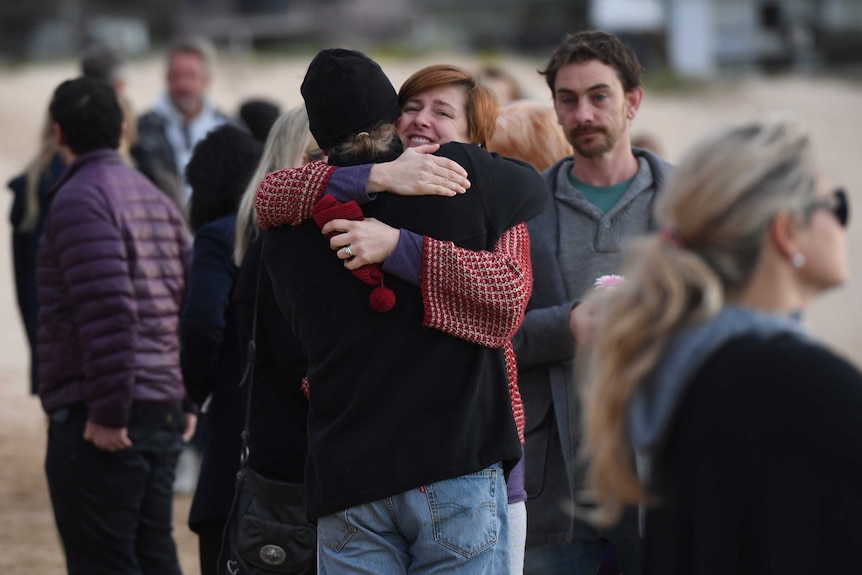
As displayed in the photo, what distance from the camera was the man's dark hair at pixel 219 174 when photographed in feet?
13.9

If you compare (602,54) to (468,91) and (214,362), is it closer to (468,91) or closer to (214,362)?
(468,91)

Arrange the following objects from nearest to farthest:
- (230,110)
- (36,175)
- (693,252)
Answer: (693,252), (36,175), (230,110)

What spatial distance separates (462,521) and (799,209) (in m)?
1.21

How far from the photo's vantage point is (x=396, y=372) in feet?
9.27

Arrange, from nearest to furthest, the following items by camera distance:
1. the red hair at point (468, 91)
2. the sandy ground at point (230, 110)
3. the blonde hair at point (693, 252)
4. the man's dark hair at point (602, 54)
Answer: the blonde hair at point (693, 252) → the red hair at point (468, 91) → the man's dark hair at point (602, 54) → the sandy ground at point (230, 110)

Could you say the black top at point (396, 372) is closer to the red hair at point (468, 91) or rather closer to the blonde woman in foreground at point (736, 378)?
the red hair at point (468, 91)

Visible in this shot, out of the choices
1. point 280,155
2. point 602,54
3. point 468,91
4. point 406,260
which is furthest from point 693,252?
point 602,54

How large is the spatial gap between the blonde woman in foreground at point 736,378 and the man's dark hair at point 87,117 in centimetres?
299

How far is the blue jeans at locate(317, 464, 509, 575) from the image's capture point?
9.23 feet

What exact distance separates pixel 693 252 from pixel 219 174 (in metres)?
2.57

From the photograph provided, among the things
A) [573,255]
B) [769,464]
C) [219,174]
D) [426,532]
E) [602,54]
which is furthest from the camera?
[219,174]

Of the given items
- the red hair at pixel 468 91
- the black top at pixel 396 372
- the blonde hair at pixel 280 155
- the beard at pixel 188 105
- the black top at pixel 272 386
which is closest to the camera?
the black top at pixel 396 372

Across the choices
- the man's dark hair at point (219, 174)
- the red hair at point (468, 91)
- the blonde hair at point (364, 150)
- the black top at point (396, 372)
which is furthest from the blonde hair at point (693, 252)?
the man's dark hair at point (219, 174)

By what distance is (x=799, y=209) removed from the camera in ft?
6.40
